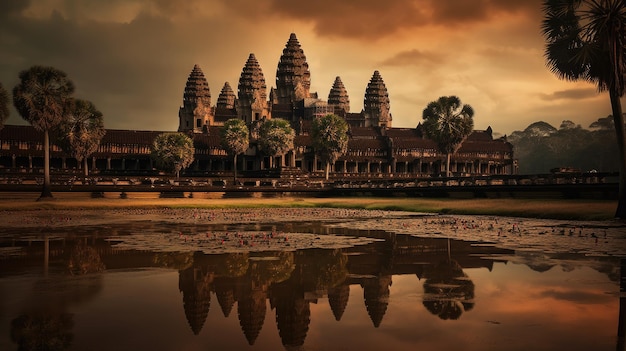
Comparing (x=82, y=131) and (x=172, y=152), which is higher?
(x=82, y=131)

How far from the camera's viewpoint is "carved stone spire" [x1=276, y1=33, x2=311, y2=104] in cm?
18362

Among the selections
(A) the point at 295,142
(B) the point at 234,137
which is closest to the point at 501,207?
(B) the point at 234,137

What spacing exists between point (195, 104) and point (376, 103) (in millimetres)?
54802

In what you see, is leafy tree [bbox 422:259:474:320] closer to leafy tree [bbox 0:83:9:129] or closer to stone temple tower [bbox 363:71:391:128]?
leafy tree [bbox 0:83:9:129]

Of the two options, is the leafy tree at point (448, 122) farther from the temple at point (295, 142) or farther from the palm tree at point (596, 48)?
the palm tree at point (596, 48)

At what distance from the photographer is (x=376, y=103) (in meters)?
192

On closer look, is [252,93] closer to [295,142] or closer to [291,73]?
[291,73]

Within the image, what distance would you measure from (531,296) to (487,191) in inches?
1640

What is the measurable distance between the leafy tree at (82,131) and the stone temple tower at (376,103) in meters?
103

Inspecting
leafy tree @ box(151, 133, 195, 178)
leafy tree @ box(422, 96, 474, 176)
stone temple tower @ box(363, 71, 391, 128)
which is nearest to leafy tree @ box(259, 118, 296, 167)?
leafy tree @ box(151, 133, 195, 178)

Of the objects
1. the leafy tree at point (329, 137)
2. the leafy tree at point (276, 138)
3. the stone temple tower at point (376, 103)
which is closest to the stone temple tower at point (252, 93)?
the stone temple tower at point (376, 103)

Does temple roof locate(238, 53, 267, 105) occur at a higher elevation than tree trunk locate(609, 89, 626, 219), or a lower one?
higher

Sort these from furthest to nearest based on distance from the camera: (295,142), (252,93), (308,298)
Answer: (252,93) < (295,142) < (308,298)

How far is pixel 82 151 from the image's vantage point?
10050 centimetres
